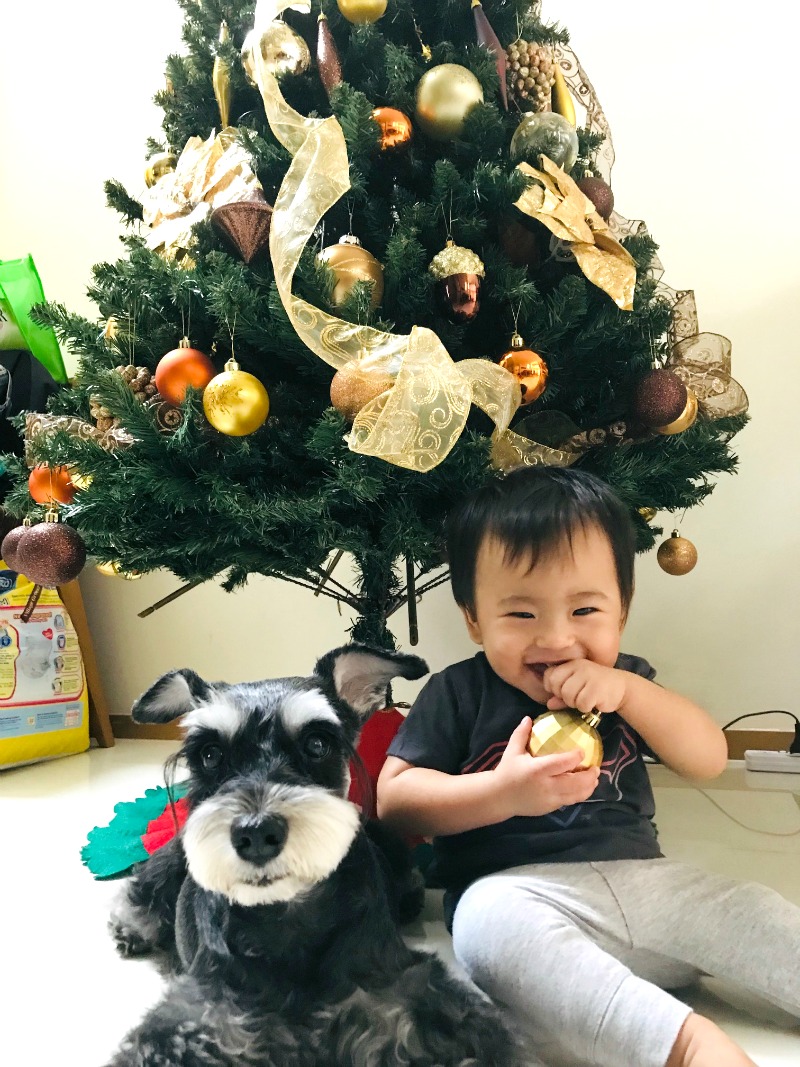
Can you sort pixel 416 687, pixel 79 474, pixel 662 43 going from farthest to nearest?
pixel 416 687, pixel 662 43, pixel 79 474

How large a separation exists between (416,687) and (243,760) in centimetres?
102

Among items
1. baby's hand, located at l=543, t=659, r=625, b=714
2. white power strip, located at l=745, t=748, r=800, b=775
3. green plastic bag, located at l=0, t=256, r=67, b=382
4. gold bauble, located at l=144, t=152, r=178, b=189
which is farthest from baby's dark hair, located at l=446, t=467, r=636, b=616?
green plastic bag, located at l=0, t=256, r=67, b=382

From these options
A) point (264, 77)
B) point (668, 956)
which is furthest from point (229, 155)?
point (668, 956)

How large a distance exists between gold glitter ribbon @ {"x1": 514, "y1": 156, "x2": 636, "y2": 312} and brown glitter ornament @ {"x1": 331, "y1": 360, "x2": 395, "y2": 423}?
27cm

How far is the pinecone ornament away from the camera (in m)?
1.01

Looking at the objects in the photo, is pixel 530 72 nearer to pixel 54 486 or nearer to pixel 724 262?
pixel 724 262

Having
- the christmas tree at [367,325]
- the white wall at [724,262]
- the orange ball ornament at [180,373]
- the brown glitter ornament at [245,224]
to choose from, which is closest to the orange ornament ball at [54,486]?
the christmas tree at [367,325]

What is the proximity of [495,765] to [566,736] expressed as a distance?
4.5 inches

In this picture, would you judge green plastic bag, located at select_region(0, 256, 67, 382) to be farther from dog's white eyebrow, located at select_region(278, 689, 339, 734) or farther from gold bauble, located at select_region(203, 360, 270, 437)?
dog's white eyebrow, located at select_region(278, 689, 339, 734)

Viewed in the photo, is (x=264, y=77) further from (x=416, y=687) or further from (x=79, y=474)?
(x=416, y=687)

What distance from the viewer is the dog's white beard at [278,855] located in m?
0.56

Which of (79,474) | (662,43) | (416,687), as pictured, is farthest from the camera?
(416,687)

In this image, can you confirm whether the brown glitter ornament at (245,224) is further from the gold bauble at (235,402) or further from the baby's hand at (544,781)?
the baby's hand at (544,781)

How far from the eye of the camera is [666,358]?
1.03 meters
